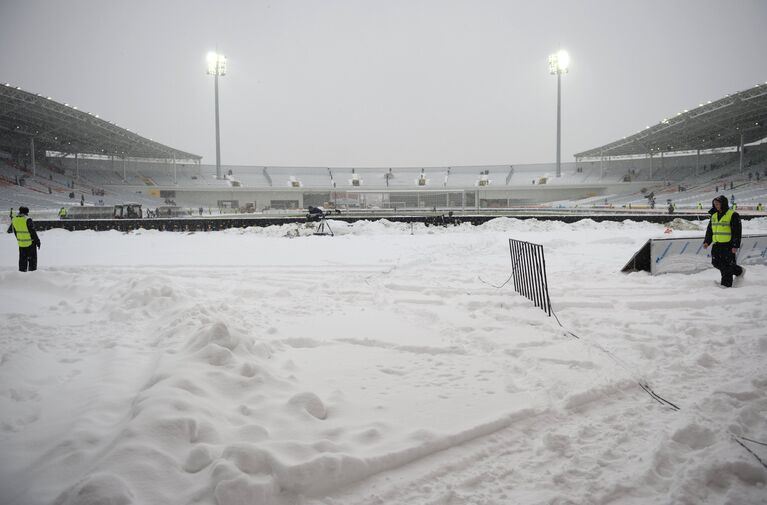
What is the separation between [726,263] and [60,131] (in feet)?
194

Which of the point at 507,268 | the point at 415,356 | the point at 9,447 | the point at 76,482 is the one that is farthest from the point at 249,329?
the point at 507,268

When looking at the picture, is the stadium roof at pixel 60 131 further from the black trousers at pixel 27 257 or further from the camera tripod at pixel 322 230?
the black trousers at pixel 27 257

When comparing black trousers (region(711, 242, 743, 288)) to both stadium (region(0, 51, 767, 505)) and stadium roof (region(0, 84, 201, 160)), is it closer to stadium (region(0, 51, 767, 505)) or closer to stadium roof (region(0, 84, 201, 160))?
stadium (region(0, 51, 767, 505))

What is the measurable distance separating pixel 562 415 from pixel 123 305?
6.07 meters

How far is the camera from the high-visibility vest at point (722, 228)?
25.4 feet

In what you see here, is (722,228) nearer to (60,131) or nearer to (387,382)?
(387,382)

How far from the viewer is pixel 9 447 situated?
111 inches

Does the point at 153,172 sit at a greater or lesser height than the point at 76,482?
greater

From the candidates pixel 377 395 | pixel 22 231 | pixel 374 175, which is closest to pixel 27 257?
pixel 22 231

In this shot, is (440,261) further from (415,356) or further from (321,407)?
(321,407)

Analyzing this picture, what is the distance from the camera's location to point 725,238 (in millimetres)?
7758

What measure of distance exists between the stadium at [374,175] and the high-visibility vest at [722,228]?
27145mm

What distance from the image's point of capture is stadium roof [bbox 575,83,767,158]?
131 feet

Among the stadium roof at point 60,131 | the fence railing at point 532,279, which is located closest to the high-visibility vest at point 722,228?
the fence railing at point 532,279
